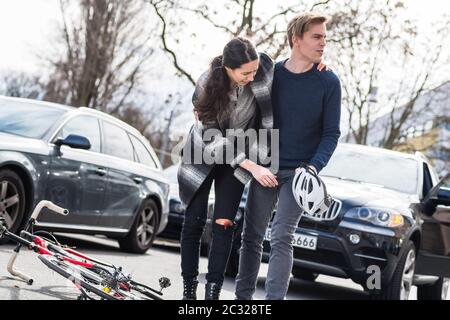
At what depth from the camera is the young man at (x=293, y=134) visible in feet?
16.5

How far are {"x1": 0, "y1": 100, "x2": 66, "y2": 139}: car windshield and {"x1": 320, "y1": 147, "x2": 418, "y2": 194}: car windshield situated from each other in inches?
110

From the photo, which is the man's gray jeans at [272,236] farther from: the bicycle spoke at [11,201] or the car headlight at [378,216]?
the bicycle spoke at [11,201]

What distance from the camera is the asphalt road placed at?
537cm

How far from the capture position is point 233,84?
16.2 ft

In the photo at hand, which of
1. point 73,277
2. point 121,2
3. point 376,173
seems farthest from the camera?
point 121,2

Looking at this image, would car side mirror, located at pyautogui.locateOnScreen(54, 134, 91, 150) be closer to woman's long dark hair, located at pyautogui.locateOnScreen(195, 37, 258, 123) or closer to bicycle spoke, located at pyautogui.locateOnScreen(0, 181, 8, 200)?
bicycle spoke, located at pyautogui.locateOnScreen(0, 181, 8, 200)

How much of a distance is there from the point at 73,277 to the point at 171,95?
38.7 meters

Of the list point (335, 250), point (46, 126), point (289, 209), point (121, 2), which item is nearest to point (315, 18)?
point (289, 209)

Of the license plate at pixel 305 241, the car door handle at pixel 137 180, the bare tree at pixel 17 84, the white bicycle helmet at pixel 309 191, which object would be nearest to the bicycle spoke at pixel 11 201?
the car door handle at pixel 137 180

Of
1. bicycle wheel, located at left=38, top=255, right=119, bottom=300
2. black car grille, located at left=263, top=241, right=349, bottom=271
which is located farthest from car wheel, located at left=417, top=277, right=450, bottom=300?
bicycle wheel, located at left=38, top=255, right=119, bottom=300

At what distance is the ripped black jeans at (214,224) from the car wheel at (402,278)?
3.21m

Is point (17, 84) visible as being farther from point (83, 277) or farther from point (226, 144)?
point (83, 277)
